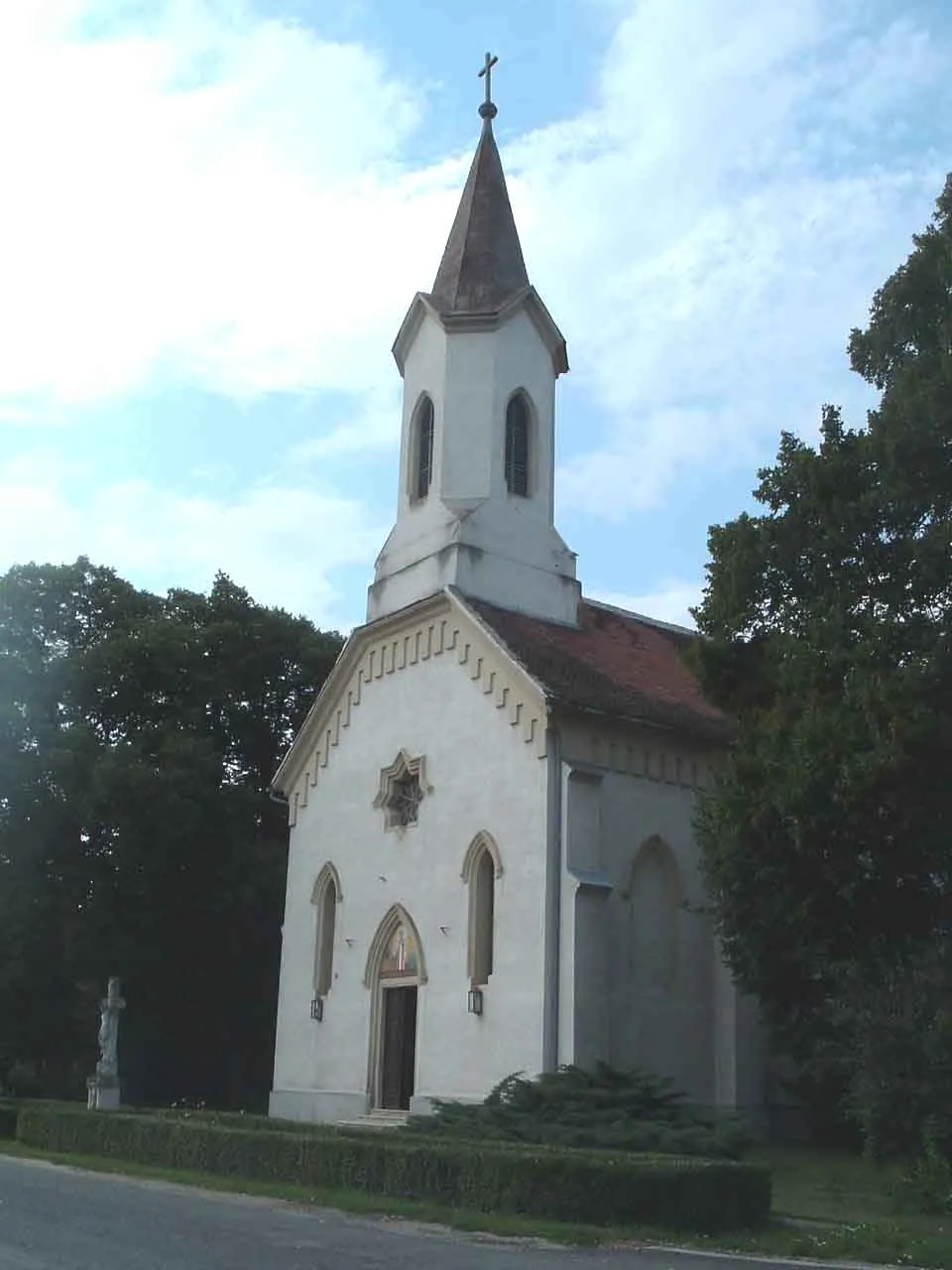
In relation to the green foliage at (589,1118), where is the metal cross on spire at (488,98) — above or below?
above

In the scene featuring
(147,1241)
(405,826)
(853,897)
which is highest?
(405,826)

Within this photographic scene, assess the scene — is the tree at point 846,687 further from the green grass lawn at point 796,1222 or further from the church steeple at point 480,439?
the church steeple at point 480,439

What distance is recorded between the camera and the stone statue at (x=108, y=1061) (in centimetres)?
2941

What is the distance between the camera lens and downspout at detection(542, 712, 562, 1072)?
23.6 meters

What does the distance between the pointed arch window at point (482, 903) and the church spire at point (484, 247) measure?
41.3 ft

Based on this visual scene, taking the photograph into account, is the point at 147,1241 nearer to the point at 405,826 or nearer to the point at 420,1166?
the point at 420,1166

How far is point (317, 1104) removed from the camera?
28422mm

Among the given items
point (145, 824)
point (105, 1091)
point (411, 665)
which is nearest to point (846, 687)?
point (411, 665)

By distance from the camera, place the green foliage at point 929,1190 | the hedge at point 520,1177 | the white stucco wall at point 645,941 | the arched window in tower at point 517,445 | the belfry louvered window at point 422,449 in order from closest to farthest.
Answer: the hedge at point 520,1177 → the green foliage at point 929,1190 → the white stucco wall at point 645,941 → the arched window in tower at point 517,445 → the belfry louvered window at point 422,449

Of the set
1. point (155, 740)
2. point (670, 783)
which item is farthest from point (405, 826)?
point (155, 740)

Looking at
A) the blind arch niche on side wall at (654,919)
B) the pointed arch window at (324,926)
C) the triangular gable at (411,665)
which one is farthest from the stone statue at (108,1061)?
the blind arch niche on side wall at (654,919)

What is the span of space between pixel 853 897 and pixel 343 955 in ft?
44.6

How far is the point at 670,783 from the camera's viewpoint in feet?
88.2

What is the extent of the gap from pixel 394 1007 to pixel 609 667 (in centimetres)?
801
